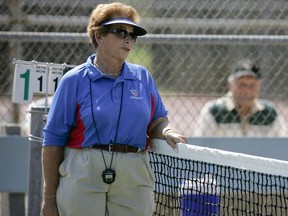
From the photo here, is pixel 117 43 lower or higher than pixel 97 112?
higher

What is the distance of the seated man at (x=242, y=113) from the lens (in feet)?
23.0

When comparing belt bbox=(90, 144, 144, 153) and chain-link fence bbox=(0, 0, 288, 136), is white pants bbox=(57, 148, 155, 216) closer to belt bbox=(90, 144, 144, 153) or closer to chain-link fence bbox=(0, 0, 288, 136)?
belt bbox=(90, 144, 144, 153)

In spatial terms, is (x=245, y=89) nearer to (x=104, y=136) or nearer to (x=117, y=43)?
(x=117, y=43)

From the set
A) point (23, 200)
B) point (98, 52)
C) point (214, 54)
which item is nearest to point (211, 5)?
point (214, 54)

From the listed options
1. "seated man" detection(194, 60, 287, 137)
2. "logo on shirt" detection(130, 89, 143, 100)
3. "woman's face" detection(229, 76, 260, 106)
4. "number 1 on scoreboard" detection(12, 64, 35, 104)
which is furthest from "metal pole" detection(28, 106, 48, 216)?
"woman's face" detection(229, 76, 260, 106)

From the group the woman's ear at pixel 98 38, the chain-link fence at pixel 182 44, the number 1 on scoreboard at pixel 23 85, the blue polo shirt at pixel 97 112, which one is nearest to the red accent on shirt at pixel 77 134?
the blue polo shirt at pixel 97 112

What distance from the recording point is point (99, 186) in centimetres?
429

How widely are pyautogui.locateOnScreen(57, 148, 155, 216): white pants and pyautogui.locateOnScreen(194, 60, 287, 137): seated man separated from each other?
2.68m

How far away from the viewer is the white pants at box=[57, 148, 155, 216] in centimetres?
428

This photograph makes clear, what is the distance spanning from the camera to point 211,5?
7.03 m

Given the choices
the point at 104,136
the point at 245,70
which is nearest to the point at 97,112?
the point at 104,136

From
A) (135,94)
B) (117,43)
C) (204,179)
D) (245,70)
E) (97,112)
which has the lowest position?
(204,179)

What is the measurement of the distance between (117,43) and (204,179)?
0.96 meters

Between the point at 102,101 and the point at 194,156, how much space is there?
58 centimetres
